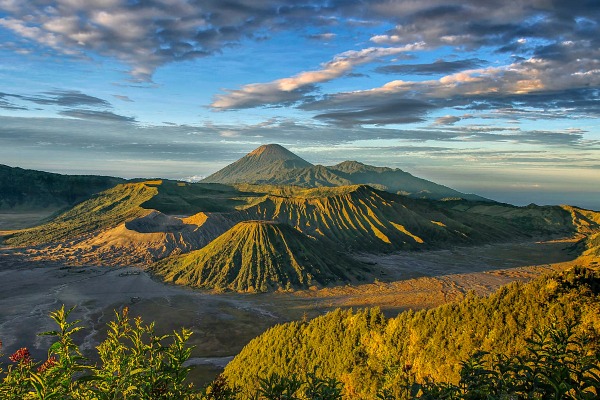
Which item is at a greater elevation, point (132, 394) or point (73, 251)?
point (132, 394)

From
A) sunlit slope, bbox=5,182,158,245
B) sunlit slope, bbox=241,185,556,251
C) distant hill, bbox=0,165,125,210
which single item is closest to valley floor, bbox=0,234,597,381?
sunlit slope, bbox=5,182,158,245

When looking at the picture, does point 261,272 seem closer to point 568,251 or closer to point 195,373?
point 195,373

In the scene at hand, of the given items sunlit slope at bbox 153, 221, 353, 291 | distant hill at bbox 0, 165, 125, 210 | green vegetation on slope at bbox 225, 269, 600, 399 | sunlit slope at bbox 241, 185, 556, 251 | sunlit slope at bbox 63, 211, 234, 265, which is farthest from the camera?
distant hill at bbox 0, 165, 125, 210

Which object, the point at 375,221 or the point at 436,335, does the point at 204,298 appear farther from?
the point at 375,221

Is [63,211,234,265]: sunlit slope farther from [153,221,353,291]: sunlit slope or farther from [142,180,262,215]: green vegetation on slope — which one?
[142,180,262,215]: green vegetation on slope

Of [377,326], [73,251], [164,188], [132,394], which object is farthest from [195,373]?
[164,188]

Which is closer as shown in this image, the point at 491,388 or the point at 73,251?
the point at 491,388

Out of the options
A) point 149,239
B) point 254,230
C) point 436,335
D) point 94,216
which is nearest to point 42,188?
point 94,216
